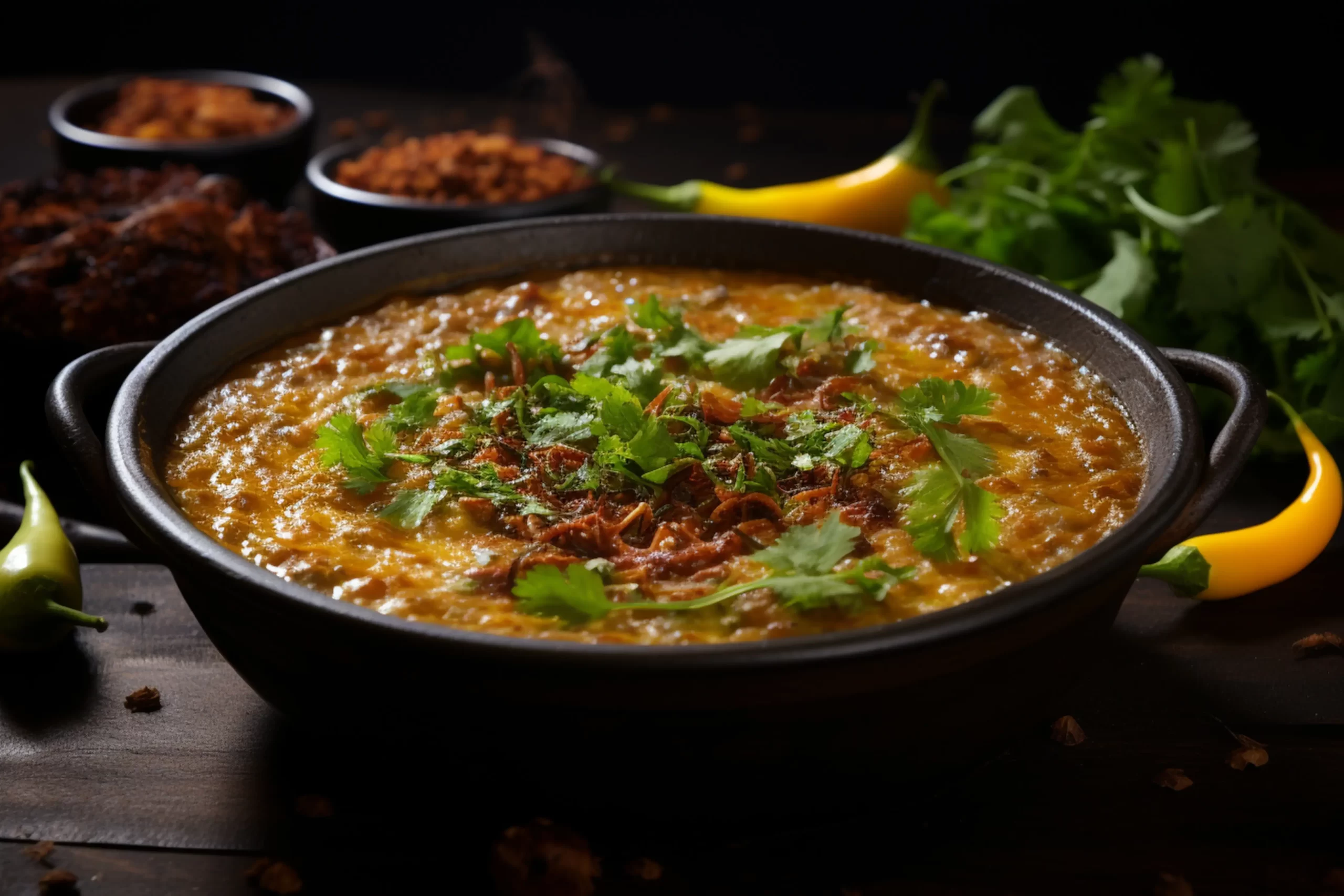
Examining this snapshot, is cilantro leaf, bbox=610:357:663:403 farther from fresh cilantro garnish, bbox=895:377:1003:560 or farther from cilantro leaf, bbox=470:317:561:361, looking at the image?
fresh cilantro garnish, bbox=895:377:1003:560

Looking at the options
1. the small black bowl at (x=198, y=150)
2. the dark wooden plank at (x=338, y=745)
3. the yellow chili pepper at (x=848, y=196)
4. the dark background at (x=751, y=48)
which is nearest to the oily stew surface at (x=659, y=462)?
the dark wooden plank at (x=338, y=745)

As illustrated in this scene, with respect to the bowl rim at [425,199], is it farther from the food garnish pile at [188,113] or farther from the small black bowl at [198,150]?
the food garnish pile at [188,113]

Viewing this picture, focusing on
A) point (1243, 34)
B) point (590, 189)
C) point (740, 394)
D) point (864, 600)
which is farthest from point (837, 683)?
point (1243, 34)

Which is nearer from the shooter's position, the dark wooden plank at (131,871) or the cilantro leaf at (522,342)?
the dark wooden plank at (131,871)

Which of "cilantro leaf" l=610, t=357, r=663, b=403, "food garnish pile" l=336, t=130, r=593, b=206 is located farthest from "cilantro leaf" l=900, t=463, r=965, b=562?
"food garnish pile" l=336, t=130, r=593, b=206

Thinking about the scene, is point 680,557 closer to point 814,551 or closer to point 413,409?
point 814,551
